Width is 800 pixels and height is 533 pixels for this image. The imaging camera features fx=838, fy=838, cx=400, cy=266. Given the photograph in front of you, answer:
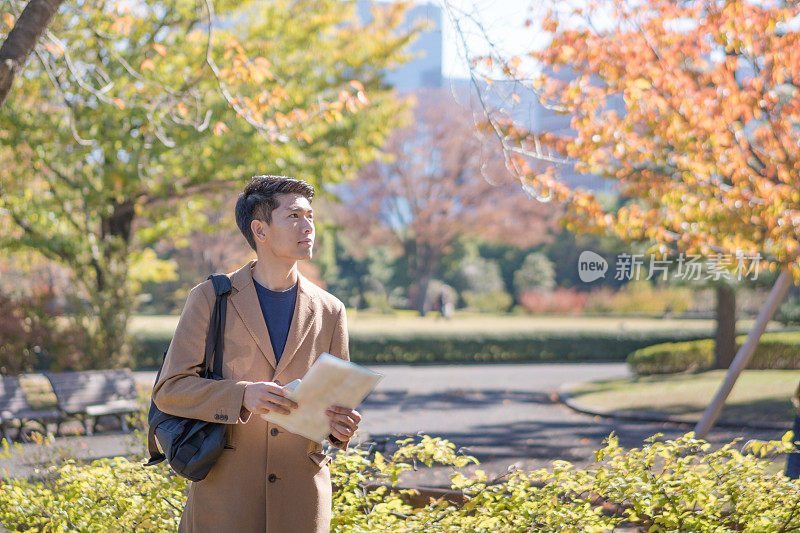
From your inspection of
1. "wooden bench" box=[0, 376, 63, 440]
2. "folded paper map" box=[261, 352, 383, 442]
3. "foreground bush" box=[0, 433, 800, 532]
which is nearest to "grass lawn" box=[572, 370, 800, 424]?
"foreground bush" box=[0, 433, 800, 532]

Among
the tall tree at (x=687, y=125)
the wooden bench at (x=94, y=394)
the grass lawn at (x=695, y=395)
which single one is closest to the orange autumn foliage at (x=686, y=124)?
the tall tree at (x=687, y=125)

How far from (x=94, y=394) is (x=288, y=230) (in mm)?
9745

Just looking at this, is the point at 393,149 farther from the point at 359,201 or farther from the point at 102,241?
the point at 102,241

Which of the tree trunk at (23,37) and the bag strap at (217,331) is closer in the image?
the bag strap at (217,331)

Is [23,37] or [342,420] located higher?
[23,37]

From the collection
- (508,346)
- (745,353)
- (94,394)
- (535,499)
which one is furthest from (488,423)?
(508,346)

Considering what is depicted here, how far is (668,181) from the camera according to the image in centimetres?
964

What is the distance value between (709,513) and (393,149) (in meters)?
37.0

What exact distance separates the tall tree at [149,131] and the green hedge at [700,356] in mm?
8936

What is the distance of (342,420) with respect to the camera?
2.77 metres

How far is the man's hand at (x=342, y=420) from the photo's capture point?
108 inches

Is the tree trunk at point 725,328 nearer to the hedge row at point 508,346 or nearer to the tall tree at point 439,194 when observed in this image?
the hedge row at point 508,346

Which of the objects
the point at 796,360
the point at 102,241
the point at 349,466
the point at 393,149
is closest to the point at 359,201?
the point at 393,149

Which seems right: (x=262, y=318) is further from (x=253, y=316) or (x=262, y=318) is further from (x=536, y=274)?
(x=536, y=274)
